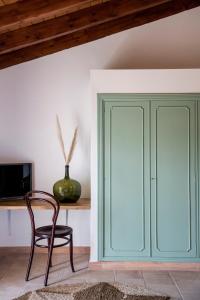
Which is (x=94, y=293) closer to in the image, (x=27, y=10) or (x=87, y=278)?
(x=87, y=278)

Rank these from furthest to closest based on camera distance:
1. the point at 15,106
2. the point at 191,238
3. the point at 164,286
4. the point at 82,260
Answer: the point at 15,106 < the point at 82,260 < the point at 191,238 < the point at 164,286

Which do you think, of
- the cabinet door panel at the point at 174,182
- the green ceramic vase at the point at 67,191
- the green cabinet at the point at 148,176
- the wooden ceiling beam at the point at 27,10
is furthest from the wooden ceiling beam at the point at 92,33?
the green ceramic vase at the point at 67,191

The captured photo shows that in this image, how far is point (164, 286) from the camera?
3.31 meters

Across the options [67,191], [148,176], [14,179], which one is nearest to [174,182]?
[148,176]

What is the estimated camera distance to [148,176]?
3785mm

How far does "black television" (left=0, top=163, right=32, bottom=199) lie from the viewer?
402cm

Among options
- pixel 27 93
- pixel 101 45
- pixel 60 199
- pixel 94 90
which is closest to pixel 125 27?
pixel 101 45

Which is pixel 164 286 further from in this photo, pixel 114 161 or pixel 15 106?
pixel 15 106

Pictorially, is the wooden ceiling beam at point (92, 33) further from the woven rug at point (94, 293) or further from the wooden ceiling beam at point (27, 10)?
the woven rug at point (94, 293)

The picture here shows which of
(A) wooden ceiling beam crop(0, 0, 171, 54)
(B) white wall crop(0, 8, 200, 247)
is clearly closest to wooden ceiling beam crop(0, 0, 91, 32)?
(A) wooden ceiling beam crop(0, 0, 171, 54)

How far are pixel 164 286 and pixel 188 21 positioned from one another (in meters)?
3.29

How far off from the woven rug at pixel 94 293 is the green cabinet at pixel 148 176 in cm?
56

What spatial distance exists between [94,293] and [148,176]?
139 cm

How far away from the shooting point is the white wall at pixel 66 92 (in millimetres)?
4348
